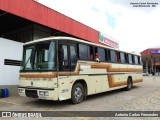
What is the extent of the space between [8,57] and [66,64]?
19.0 ft

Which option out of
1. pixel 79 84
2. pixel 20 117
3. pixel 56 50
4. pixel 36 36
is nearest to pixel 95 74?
pixel 79 84

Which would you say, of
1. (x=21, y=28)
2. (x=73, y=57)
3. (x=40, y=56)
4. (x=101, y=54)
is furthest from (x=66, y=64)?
(x=21, y=28)

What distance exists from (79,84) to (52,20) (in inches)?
301

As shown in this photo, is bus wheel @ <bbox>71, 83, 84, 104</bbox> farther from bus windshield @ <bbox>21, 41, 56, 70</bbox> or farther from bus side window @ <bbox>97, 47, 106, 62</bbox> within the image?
bus side window @ <bbox>97, 47, 106, 62</bbox>

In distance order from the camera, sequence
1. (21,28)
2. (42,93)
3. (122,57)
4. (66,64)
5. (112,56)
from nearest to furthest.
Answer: (42,93)
(66,64)
(112,56)
(122,57)
(21,28)

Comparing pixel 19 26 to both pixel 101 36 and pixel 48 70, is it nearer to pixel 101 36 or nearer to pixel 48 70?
pixel 101 36

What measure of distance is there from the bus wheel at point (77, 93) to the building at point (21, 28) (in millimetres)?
5408

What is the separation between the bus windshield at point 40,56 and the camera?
863cm

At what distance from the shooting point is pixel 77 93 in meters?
9.67

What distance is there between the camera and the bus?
8.54 metres

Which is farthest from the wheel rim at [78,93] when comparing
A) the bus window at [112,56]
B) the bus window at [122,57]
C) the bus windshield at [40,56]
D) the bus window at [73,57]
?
the bus window at [122,57]

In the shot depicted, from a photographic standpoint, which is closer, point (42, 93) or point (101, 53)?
point (42, 93)

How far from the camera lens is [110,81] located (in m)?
12.8

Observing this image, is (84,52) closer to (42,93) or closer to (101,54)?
(101,54)
